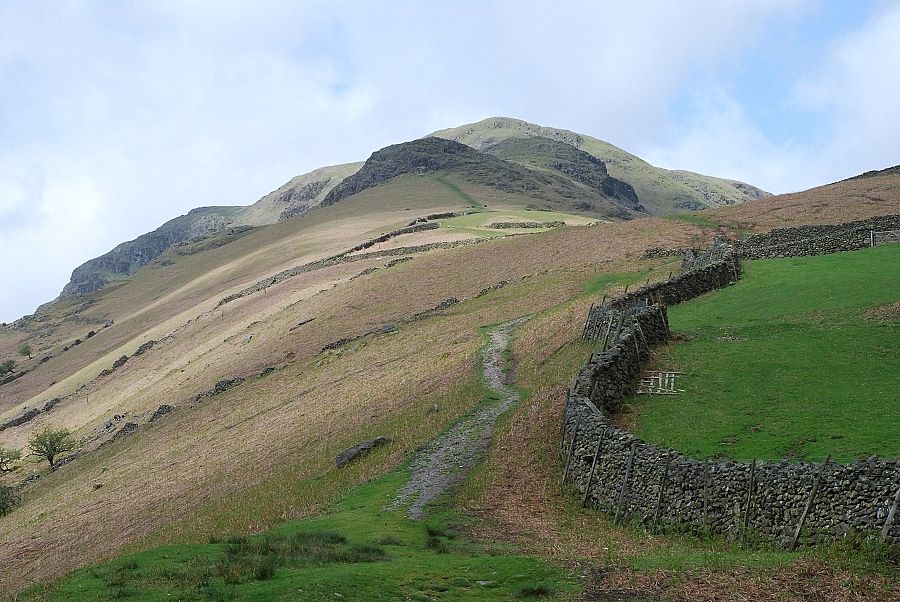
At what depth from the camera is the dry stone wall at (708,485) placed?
1770 centimetres

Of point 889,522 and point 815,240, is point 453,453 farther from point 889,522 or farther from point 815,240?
point 815,240

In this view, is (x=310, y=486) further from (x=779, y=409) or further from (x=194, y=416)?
(x=194, y=416)

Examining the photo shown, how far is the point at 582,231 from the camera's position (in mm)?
91625

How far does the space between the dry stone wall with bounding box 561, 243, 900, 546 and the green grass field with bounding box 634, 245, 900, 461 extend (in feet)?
5.77

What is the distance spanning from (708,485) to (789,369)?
487 inches

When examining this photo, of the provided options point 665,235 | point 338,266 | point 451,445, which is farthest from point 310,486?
point 338,266

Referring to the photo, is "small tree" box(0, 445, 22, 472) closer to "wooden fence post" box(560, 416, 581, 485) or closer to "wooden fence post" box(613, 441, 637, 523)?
"wooden fence post" box(560, 416, 581, 485)

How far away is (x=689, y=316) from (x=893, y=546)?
92.5ft

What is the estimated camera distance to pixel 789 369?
31.0 metres

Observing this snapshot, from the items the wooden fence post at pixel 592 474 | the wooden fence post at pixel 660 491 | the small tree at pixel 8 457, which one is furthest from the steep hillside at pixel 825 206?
the small tree at pixel 8 457

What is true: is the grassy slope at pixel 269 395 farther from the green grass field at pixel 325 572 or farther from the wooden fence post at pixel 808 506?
the wooden fence post at pixel 808 506

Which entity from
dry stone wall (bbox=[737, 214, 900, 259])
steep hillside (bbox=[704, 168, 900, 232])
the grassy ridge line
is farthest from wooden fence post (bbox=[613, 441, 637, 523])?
steep hillside (bbox=[704, 168, 900, 232])

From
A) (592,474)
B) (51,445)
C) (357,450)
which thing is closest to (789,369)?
(592,474)

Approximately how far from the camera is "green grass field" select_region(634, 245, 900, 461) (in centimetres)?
2347
